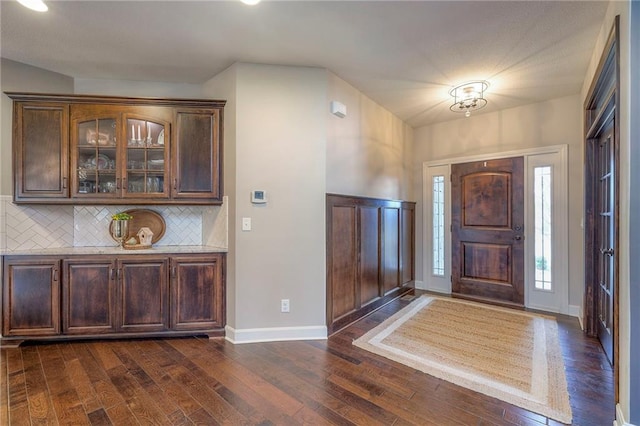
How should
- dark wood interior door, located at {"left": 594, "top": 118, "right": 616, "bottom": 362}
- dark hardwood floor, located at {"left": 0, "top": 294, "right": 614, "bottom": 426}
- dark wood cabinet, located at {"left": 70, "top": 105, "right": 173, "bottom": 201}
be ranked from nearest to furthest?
dark hardwood floor, located at {"left": 0, "top": 294, "right": 614, "bottom": 426}, dark wood interior door, located at {"left": 594, "top": 118, "right": 616, "bottom": 362}, dark wood cabinet, located at {"left": 70, "top": 105, "right": 173, "bottom": 201}

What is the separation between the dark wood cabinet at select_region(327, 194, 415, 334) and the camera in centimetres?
306

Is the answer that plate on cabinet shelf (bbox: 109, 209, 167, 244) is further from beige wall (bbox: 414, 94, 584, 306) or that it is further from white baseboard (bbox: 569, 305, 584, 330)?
white baseboard (bbox: 569, 305, 584, 330)

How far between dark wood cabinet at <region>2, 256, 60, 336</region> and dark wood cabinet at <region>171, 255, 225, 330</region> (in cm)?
104

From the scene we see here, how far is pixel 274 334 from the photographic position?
9.36ft

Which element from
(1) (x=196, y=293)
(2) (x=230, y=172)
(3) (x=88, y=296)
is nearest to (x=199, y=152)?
(2) (x=230, y=172)

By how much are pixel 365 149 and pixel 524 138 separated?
85.0 inches

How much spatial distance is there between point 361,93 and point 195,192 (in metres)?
2.20

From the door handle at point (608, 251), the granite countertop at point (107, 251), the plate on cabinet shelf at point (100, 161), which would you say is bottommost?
the granite countertop at point (107, 251)

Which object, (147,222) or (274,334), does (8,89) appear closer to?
(147,222)

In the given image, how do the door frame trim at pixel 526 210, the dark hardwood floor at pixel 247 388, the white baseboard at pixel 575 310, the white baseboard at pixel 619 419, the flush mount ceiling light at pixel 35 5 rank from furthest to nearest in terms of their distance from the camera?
1. the door frame trim at pixel 526 210
2. the white baseboard at pixel 575 310
3. the flush mount ceiling light at pixel 35 5
4. the dark hardwood floor at pixel 247 388
5. the white baseboard at pixel 619 419

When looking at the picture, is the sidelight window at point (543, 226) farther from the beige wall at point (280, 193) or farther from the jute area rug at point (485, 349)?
the beige wall at point (280, 193)

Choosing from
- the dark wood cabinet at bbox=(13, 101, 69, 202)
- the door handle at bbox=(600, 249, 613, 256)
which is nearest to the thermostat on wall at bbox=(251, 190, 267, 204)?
the dark wood cabinet at bbox=(13, 101, 69, 202)

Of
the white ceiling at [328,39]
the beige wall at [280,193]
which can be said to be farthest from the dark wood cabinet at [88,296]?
the white ceiling at [328,39]

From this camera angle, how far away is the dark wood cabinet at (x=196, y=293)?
286cm
